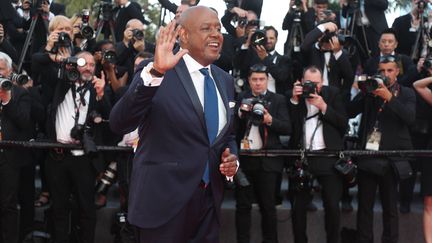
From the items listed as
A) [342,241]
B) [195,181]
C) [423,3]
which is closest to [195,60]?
[195,181]

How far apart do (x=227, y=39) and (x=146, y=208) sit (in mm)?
4385

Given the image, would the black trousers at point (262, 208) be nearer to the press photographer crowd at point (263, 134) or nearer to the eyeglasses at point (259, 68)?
the press photographer crowd at point (263, 134)

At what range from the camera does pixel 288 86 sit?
7977 millimetres

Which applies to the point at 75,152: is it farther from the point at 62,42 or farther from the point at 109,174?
the point at 62,42

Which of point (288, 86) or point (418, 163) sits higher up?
point (288, 86)

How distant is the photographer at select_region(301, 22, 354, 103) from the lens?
761 cm

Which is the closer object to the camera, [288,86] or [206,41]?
[206,41]

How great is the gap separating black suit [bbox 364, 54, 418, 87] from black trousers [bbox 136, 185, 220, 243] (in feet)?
12.8

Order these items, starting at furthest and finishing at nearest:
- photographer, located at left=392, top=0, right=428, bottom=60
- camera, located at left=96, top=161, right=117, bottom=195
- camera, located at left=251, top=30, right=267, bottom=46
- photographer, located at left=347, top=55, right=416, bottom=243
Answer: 1. photographer, located at left=392, top=0, right=428, bottom=60
2. camera, located at left=251, top=30, right=267, bottom=46
3. camera, located at left=96, top=161, right=117, bottom=195
4. photographer, located at left=347, top=55, right=416, bottom=243

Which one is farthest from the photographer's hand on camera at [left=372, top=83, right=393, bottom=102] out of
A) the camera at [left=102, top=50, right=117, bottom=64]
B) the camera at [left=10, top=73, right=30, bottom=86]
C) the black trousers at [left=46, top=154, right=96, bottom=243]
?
the camera at [left=10, top=73, right=30, bottom=86]

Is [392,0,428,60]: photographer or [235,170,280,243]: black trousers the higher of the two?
[392,0,428,60]: photographer

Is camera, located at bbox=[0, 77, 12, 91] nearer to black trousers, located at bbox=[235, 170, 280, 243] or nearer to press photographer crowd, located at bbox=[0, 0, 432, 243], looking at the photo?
press photographer crowd, located at bbox=[0, 0, 432, 243]

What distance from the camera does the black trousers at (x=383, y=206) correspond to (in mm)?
6957

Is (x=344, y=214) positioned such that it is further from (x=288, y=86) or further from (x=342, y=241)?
(x=288, y=86)
